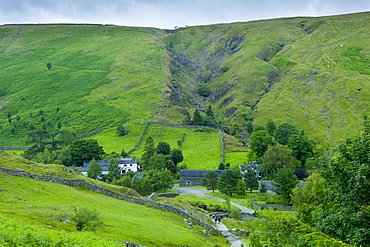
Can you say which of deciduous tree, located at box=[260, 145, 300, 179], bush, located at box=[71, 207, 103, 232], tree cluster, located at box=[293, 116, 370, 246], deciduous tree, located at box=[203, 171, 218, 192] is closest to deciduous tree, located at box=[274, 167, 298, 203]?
deciduous tree, located at box=[260, 145, 300, 179]

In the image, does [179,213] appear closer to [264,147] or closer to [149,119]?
[264,147]

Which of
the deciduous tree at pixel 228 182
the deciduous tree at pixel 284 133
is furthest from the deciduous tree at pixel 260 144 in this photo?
the deciduous tree at pixel 228 182

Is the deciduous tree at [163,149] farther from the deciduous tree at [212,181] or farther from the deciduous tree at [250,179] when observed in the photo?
the deciduous tree at [250,179]

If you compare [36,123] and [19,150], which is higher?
[36,123]

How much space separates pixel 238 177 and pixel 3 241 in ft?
263

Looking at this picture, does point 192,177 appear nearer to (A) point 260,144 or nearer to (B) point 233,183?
(B) point 233,183

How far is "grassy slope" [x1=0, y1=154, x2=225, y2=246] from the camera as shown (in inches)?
1204

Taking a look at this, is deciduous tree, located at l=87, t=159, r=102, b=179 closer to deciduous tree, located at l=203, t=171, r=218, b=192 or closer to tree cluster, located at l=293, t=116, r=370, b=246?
deciduous tree, located at l=203, t=171, r=218, b=192

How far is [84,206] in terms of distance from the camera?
128ft

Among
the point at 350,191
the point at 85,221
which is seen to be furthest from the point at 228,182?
the point at 350,191

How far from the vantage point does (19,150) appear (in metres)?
150

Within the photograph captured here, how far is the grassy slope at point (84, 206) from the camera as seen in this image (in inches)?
1204

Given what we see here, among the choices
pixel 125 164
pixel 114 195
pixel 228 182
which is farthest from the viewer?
pixel 125 164

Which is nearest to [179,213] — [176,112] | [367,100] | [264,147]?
[264,147]
